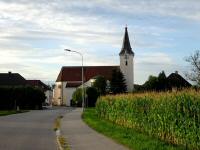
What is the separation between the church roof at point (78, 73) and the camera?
518 ft

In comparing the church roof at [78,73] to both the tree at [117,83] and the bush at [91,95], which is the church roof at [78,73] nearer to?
the tree at [117,83]

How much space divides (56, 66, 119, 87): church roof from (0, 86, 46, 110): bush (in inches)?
2413

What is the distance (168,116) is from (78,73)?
142 meters

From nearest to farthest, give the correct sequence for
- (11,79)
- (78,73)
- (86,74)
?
(11,79)
(86,74)
(78,73)

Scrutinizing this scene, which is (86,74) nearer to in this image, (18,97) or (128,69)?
(128,69)

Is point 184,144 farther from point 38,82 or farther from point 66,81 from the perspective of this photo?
A: point 38,82

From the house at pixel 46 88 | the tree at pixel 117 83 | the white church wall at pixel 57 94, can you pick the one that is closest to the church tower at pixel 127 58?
the tree at pixel 117 83

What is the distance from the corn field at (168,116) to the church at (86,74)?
118 meters

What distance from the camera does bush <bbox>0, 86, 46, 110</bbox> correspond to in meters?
94.3

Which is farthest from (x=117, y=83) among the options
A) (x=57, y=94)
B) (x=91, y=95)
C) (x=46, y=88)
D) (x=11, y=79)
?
(x=46, y=88)

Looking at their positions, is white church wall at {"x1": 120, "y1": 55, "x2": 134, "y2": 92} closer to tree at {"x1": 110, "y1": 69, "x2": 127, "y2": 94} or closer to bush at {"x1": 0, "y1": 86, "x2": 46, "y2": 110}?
tree at {"x1": 110, "y1": 69, "x2": 127, "y2": 94}

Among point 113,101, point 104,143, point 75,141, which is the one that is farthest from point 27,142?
point 113,101

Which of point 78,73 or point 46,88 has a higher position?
point 78,73

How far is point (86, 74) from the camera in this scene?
158 m
